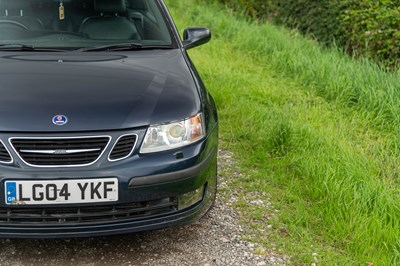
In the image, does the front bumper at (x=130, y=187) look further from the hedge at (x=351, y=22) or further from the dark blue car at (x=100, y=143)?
the hedge at (x=351, y=22)

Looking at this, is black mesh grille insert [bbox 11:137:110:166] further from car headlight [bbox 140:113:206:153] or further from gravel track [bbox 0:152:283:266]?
gravel track [bbox 0:152:283:266]

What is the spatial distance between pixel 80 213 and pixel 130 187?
258 millimetres

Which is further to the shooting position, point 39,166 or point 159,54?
point 159,54

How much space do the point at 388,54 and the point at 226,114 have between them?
2.49 meters

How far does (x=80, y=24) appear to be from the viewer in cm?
411

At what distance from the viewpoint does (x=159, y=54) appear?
3.77 metres

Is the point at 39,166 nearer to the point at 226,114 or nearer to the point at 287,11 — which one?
the point at 226,114

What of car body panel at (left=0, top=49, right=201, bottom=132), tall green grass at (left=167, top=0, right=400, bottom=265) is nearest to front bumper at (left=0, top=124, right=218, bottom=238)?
car body panel at (left=0, top=49, right=201, bottom=132)

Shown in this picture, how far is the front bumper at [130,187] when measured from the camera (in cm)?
278

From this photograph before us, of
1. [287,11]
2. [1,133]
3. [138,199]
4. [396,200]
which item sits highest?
[1,133]

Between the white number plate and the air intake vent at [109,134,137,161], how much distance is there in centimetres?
12

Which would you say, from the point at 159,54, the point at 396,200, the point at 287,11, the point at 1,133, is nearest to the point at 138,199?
the point at 1,133

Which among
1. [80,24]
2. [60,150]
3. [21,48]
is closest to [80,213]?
[60,150]

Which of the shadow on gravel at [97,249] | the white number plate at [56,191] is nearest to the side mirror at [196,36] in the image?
the shadow on gravel at [97,249]
